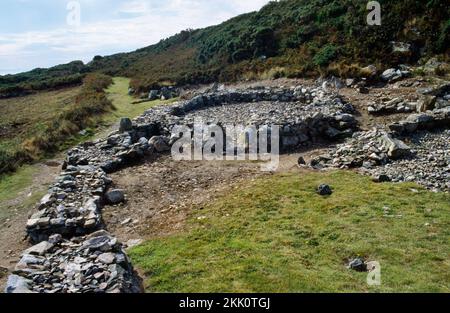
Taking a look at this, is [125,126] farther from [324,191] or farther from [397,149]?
[397,149]

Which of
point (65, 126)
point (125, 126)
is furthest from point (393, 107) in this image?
point (65, 126)

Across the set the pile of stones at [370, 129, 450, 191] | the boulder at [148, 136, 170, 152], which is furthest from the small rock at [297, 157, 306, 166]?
the boulder at [148, 136, 170, 152]

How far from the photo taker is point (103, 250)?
10180 millimetres

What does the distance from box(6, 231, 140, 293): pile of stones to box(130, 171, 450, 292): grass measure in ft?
3.21

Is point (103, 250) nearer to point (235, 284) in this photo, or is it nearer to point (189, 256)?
point (189, 256)

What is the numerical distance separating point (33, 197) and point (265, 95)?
701 inches

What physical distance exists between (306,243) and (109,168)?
1088 centimetres

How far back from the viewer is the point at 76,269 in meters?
9.38

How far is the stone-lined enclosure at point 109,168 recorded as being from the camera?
9.20m

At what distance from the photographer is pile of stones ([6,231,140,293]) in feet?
28.5

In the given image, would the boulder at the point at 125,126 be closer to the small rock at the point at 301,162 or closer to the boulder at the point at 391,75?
the small rock at the point at 301,162

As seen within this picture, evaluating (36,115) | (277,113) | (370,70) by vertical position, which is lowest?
(36,115)

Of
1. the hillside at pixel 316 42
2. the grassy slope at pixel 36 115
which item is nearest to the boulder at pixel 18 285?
the grassy slope at pixel 36 115
